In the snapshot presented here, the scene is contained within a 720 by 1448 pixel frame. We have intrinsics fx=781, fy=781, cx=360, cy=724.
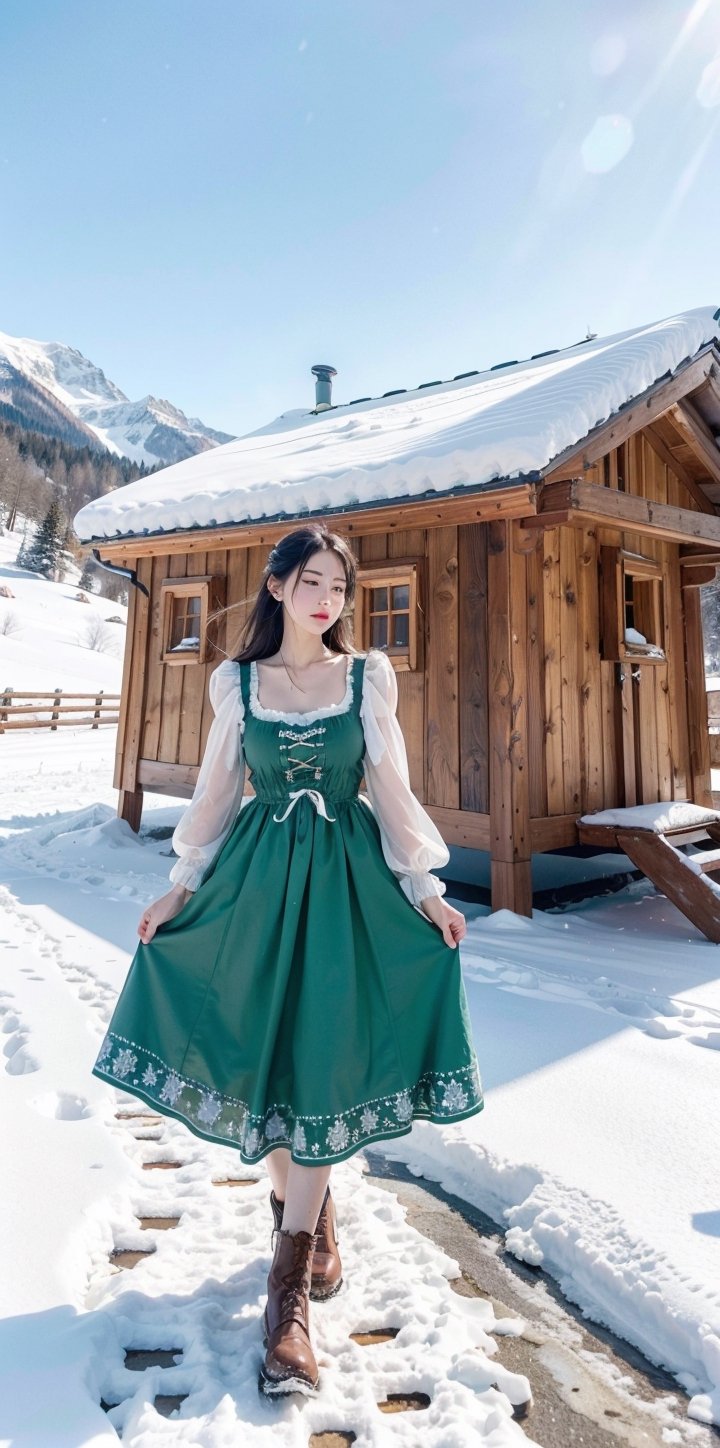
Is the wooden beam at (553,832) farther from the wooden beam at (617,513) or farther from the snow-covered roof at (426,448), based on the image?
the snow-covered roof at (426,448)

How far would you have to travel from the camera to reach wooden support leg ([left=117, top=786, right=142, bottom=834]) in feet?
27.4

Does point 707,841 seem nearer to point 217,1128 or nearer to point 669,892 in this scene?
point 669,892

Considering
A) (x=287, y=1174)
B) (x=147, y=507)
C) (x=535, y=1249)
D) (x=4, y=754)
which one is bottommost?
(x=535, y=1249)

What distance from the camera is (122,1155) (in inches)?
96.1

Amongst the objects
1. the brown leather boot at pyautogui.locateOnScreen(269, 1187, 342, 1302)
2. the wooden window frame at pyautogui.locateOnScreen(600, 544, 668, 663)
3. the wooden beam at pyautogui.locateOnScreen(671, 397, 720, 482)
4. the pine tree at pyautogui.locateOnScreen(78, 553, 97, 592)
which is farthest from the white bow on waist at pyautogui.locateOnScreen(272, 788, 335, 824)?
the pine tree at pyautogui.locateOnScreen(78, 553, 97, 592)

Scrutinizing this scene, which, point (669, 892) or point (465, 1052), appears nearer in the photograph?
point (465, 1052)

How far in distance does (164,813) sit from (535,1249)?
8227 mm

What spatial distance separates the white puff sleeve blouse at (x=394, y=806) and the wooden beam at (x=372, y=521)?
329cm

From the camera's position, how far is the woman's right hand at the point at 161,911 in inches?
76.6

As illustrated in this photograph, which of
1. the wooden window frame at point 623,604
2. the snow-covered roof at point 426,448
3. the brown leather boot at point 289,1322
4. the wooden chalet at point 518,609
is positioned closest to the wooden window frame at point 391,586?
the wooden chalet at point 518,609

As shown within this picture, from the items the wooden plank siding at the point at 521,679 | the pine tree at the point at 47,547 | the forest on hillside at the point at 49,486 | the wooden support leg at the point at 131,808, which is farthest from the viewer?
the forest on hillside at the point at 49,486

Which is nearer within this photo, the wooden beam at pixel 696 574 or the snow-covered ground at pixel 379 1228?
the snow-covered ground at pixel 379 1228

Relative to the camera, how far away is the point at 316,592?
209cm

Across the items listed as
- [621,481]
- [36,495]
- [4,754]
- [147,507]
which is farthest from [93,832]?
[36,495]
